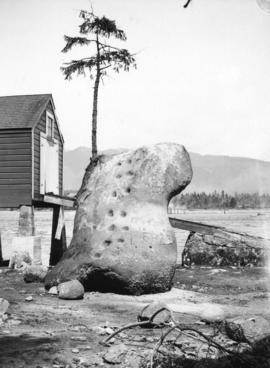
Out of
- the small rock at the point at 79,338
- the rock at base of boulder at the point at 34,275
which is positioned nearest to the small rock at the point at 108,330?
the small rock at the point at 79,338

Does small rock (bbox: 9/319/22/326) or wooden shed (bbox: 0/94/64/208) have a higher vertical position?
wooden shed (bbox: 0/94/64/208)

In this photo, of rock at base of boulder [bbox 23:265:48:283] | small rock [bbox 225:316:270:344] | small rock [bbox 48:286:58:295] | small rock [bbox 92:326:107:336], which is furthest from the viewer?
rock at base of boulder [bbox 23:265:48:283]

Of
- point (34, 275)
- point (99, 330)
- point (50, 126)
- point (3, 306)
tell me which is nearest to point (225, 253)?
point (34, 275)

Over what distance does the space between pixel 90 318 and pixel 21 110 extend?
38.0ft

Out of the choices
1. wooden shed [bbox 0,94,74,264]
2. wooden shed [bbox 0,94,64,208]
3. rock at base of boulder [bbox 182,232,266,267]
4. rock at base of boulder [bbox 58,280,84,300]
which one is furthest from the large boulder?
wooden shed [bbox 0,94,64,208]

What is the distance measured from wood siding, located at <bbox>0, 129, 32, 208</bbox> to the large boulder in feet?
20.5

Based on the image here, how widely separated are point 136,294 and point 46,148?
9837 mm

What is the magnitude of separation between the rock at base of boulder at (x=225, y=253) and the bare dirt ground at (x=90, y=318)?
2.44m

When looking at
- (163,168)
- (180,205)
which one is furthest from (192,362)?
(180,205)

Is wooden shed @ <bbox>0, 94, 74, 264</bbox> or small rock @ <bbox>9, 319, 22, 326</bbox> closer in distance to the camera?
small rock @ <bbox>9, 319, 22, 326</bbox>

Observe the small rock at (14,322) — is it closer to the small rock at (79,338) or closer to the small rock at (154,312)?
the small rock at (79,338)

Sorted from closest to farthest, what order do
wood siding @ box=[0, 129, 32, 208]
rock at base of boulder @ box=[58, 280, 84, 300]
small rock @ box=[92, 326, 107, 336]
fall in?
small rock @ box=[92, 326, 107, 336]
rock at base of boulder @ box=[58, 280, 84, 300]
wood siding @ box=[0, 129, 32, 208]

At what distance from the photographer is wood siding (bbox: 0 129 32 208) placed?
1627 centimetres

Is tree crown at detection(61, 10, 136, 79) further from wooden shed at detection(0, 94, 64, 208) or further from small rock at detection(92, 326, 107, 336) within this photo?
small rock at detection(92, 326, 107, 336)
